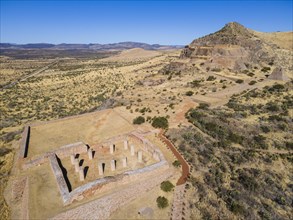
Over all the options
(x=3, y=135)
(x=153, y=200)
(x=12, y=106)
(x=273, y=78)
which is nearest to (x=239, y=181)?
(x=153, y=200)

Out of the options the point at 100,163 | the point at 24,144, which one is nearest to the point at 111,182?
the point at 100,163

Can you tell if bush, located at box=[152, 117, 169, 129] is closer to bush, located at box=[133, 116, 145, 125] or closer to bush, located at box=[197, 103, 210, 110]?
bush, located at box=[133, 116, 145, 125]

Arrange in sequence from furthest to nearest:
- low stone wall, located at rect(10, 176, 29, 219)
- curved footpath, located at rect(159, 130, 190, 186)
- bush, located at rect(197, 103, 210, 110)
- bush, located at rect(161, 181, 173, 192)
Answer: bush, located at rect(197, 103, 210, 110), curved footpath, located at rect(159, 130, 190, 186), bush, located at rect(161, 181, 173, 192), low stone wall, located at rect(10, 176, 29, 219)

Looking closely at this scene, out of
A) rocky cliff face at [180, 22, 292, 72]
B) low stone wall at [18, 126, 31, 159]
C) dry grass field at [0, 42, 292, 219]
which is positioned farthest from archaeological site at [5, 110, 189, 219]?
rocky cliff face at [180, 22, 292, 72]

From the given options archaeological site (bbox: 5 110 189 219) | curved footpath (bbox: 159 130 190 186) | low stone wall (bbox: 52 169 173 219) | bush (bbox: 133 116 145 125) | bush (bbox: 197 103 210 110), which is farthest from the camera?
bush (bbox: 197 103 210 110)

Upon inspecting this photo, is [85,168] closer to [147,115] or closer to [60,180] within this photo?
[60,180]

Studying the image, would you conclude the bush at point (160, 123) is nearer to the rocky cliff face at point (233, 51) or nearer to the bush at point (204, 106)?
the bush at point (204, 106)
